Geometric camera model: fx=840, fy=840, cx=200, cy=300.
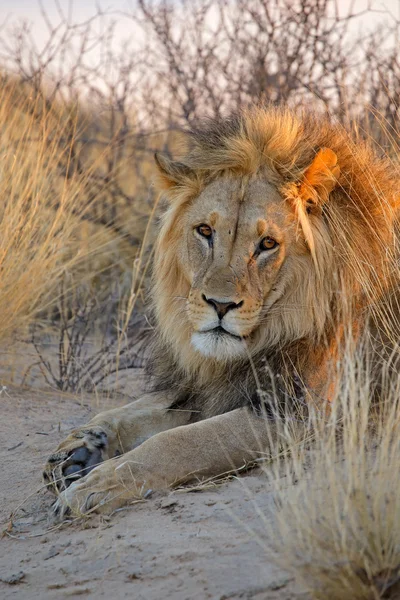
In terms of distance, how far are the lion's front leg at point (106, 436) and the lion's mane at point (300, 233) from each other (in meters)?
0.23

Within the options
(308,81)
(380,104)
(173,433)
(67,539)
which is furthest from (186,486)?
(308,81)

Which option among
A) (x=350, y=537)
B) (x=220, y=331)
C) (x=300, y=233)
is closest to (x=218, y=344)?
(x=220, y=331)

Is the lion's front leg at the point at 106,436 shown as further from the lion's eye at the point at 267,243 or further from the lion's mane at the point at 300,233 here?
the lion's eye at the point at 267,243

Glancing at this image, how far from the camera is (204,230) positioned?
3947 millimetres

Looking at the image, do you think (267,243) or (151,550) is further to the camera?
(267,243)

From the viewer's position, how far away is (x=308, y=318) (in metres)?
3.85

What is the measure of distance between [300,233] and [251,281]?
325mm

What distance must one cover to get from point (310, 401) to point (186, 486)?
64 cm

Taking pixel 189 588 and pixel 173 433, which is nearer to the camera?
pixel 189 588

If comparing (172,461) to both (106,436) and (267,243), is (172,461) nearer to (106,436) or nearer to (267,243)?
(106,436)

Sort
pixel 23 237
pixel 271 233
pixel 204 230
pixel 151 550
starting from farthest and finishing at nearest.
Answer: pixel 23 237
pixel 204 230
pixel 271 233
pixel 151 550

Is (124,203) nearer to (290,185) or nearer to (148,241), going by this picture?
(148,241)

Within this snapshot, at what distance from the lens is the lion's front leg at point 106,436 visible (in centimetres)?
371

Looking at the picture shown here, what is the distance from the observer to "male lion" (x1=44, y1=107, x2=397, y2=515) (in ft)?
11.9
